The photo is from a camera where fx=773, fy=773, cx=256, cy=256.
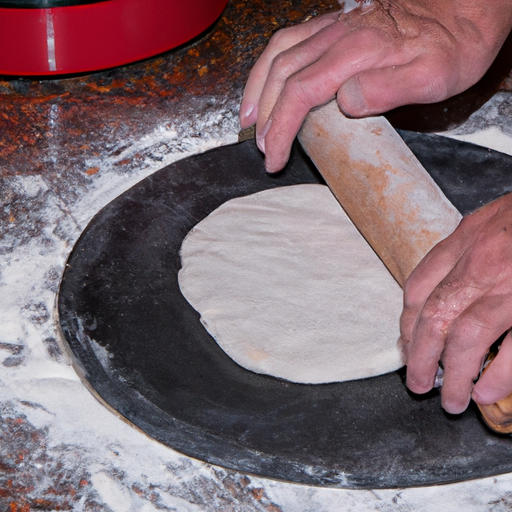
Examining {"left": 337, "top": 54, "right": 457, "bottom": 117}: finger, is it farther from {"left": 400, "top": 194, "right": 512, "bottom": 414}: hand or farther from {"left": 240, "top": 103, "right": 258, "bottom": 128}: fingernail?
{"left": 400, "top": 194, "right": 512, "bottom": 414}: hand

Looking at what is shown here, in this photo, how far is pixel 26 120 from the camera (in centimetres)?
226

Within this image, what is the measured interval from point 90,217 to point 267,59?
25.1 inches

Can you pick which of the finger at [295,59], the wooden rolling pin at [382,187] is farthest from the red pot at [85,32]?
the wooden rolling pin at [382,187]

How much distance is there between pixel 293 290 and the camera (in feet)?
5.57

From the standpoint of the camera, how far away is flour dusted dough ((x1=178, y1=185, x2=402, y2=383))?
1.59 m

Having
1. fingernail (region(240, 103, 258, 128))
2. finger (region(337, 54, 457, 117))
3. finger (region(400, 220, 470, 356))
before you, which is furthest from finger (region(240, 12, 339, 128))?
finger (region(400, 220, 470, 356))

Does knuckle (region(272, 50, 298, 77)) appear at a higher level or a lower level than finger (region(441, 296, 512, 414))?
higher

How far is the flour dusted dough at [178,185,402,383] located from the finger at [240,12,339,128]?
239mm

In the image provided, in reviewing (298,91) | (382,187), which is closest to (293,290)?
(382,187)

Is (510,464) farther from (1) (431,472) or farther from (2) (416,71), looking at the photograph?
(2) (416,71)

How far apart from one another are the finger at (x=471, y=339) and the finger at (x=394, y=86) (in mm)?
559

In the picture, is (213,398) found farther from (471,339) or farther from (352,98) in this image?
(352,98)

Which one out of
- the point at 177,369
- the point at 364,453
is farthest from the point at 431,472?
the point at 177,369

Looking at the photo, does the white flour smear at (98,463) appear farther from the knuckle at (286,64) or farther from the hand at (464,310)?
the knuckle at (286,64)
